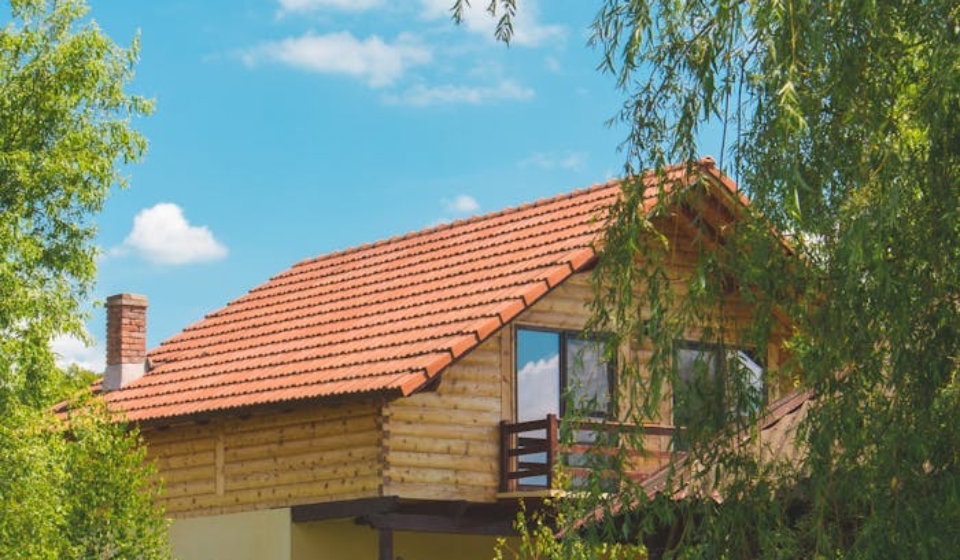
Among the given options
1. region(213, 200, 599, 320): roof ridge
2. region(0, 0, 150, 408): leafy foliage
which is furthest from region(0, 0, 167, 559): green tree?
region(213, 200, 599, 320): roof ridge

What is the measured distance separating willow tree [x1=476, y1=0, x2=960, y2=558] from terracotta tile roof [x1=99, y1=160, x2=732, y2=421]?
9150 mm

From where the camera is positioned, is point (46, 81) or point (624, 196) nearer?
point (624, 196)

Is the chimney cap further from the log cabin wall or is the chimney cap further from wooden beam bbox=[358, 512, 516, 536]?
wooden beam bbox=[358, 512, 516, 536]

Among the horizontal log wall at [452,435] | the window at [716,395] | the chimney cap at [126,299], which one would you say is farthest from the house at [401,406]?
the window at [716,395]

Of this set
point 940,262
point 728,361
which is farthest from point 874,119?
point 728,361

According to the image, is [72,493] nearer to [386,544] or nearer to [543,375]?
[386,544]

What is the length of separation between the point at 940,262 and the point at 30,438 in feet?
36.2

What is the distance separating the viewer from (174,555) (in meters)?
22.7

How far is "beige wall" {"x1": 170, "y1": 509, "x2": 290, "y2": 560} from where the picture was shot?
68.9 feet

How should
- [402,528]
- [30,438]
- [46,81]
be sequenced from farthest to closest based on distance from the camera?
[402,528]
[46,81]
[30,438]

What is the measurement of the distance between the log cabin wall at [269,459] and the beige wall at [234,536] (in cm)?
14

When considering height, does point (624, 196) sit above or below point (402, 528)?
above

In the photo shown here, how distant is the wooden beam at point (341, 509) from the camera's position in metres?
19.6

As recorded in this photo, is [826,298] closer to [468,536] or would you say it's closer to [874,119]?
[874,119]
